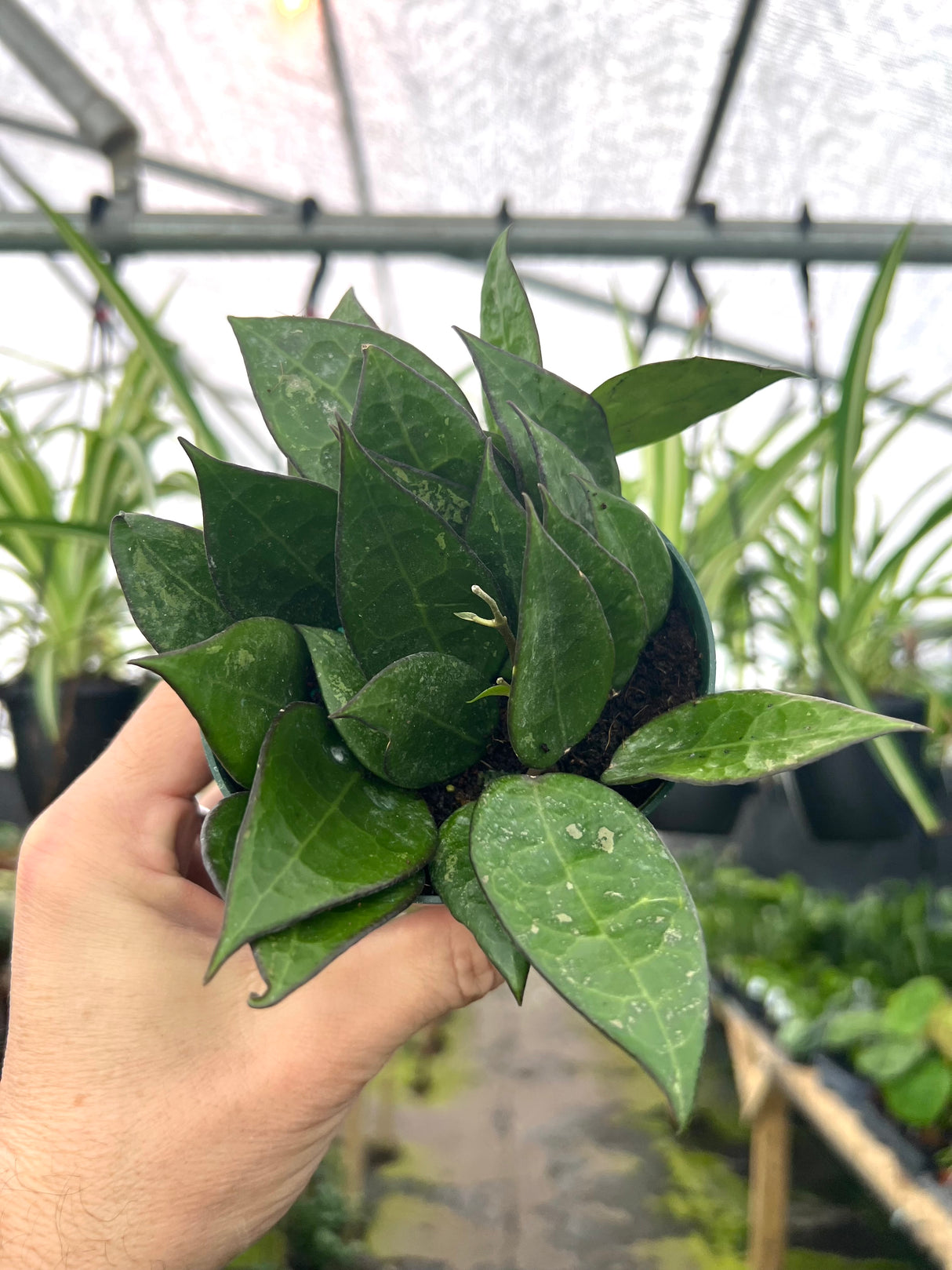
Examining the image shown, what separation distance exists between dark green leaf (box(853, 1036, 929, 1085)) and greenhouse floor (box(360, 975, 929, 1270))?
0.58m

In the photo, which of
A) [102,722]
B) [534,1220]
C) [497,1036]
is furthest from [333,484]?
[497,1036]

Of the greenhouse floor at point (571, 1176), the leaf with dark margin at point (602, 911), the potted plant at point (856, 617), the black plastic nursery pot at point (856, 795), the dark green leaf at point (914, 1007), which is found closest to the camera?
the leaf with dark margin at point (602, 911)

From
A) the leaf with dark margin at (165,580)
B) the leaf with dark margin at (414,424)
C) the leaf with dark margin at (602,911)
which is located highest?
the leaf with dark margin at (414,424)

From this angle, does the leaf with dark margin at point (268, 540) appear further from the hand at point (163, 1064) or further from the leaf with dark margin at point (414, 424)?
the hand at point (163, 1064)

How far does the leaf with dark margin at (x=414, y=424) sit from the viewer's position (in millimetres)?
271

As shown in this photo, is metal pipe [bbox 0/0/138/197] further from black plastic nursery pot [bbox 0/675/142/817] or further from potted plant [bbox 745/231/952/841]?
potted plant [bbox 745/231/952/841]

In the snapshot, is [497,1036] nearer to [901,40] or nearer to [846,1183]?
[846,1183]

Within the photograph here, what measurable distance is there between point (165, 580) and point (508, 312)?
0.15m

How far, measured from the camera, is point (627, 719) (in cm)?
31

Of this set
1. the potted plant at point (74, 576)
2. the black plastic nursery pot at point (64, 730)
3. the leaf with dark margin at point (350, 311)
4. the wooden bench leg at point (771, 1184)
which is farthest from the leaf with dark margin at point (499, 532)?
the wooden bench leg at point (771, 1184)

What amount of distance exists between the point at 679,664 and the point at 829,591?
2.09ft

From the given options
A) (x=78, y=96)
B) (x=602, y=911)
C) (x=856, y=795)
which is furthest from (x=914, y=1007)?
(x=78, y=96)

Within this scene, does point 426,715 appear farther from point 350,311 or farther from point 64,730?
point 64,730

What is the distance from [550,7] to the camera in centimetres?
124
